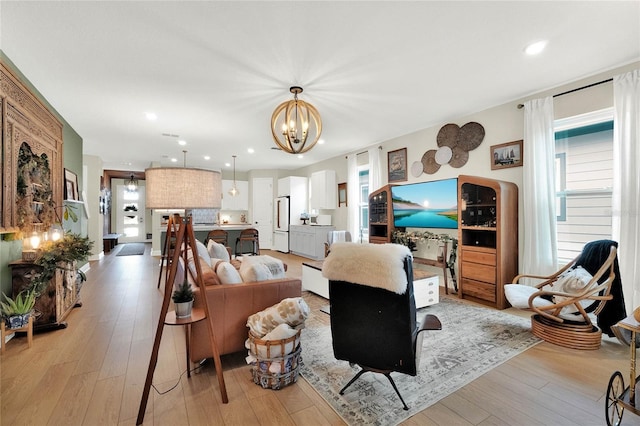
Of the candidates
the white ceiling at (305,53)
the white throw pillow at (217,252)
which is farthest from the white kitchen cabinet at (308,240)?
the white ceiling at (305,53)

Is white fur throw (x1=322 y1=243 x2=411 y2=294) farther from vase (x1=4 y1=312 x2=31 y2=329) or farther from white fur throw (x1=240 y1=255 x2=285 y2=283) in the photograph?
vase (x1=4 y1=312 x2=31 y2=329)

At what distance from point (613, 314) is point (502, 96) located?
2.74 m

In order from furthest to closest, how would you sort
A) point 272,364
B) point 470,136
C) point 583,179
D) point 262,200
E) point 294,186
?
point 262,200
point 294,186
point 470,136
point 583,179
point 272,364

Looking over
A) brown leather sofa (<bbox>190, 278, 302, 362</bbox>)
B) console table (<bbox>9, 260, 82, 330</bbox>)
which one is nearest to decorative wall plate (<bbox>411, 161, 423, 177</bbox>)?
brown leather sofa (<bbox>190, 278, 302, 362</bbox>)

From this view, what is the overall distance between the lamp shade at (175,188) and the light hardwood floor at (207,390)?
1305 millimetres

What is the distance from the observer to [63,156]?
441 cm

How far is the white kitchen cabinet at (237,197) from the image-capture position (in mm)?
9533

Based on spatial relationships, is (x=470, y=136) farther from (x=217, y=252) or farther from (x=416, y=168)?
(x=217, y=252)

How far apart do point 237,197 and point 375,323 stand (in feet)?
28.5

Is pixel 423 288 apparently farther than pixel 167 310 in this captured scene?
Yes

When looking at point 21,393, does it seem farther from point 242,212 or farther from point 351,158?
point 242,212

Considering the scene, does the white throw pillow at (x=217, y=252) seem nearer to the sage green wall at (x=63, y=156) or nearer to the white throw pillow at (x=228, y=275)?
the white throw pillow at (x=228, y=275)

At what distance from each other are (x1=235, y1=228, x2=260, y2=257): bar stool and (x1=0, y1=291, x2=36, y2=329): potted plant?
4185 mm

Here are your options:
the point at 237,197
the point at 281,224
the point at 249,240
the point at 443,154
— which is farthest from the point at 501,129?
the point at 237,197
